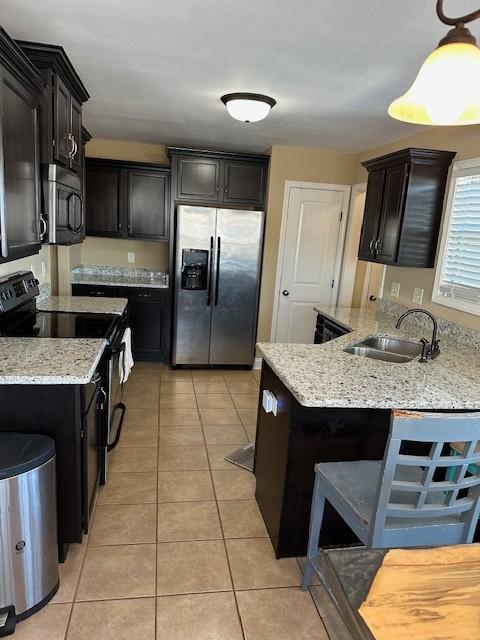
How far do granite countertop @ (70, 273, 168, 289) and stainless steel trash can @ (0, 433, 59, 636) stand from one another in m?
2.96

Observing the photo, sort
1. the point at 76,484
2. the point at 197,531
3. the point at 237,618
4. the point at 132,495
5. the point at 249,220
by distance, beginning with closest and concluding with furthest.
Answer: the point at 237,618 → the point at 76,484 → the point at 197,531 → the point at 132,495 → the point at 249,220

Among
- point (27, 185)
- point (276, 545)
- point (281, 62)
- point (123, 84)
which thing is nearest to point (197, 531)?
point (276, 545)

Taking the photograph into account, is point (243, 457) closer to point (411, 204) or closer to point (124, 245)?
point (411, 204)

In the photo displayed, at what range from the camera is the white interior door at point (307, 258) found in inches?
186

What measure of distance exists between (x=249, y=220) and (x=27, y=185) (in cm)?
264

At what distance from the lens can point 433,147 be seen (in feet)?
11.0

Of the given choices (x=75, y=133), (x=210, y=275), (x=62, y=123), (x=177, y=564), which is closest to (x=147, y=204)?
(x=210, y=275)

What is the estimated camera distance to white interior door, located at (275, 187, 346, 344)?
15.5ft

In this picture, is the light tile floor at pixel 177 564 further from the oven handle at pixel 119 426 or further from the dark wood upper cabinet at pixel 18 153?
the dark wood upper cabinet at pixel 18 153

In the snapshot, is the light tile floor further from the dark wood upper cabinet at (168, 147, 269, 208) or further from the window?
the dark wood upper cabinet at (168, 147, 269, 208)

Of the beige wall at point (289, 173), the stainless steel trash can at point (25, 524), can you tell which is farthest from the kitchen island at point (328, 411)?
the beige wall at point (289, 173)

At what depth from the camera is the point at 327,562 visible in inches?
37.0

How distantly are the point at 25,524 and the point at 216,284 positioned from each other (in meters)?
3.20

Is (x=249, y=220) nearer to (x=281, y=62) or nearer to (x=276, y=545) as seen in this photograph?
(x=281, y=62)
